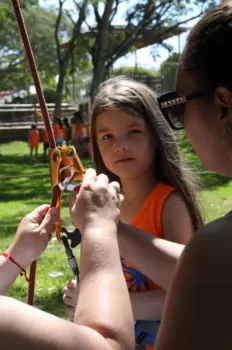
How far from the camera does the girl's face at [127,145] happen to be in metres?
2.06

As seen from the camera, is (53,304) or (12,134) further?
(12,134)

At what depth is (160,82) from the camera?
2661cm

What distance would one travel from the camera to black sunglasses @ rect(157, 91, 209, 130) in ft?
3.98

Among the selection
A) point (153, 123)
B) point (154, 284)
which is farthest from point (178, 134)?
point (154, 284)

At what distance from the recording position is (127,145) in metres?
2.06

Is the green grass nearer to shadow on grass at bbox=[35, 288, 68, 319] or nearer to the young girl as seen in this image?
shadow on grass at bbox=[35, 288, 68, 319]

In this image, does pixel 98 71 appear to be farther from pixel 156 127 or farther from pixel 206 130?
pixel 206 130

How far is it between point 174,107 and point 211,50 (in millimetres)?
239

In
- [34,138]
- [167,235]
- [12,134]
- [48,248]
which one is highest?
[167,235]

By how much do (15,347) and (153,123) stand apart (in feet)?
4.39

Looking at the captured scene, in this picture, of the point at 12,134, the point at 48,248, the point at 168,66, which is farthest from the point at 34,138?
the point at 12,134

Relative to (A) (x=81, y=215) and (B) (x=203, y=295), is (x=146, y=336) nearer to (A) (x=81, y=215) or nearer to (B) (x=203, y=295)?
(A) (x=81, y=215)

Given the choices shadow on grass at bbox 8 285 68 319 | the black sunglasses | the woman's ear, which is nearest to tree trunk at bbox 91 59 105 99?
shadow on grass at bbox 8 285 68 319

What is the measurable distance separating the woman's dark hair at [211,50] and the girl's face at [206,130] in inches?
1.6
